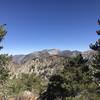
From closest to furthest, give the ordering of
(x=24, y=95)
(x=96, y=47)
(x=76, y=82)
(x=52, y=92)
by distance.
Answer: (x=96, y=47) < (x=76, y=82) < (x=52, y=92) < (x=24, y=95)

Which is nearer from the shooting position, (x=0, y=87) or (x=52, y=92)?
(x=0, y=87)

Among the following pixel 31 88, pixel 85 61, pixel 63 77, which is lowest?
pixel 31 88

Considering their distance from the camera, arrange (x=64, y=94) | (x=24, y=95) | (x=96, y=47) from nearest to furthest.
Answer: (x=96, y=47) → (x=64, y=94) → (x=24, y=95)

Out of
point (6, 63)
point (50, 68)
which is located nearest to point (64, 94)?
point (6, 63)

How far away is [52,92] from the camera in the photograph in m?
46.1

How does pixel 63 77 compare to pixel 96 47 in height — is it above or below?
below

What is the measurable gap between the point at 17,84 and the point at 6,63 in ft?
149

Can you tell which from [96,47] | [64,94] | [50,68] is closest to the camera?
[96,47]

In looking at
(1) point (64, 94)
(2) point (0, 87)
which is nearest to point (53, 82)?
(1) point (64, 94)

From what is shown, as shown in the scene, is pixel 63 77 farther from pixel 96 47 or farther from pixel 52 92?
pixel 96 47

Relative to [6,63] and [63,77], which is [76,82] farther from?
[6,63]

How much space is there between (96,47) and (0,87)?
18140 millimetres

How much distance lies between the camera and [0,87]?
133 ft

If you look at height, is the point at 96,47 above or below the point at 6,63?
above
